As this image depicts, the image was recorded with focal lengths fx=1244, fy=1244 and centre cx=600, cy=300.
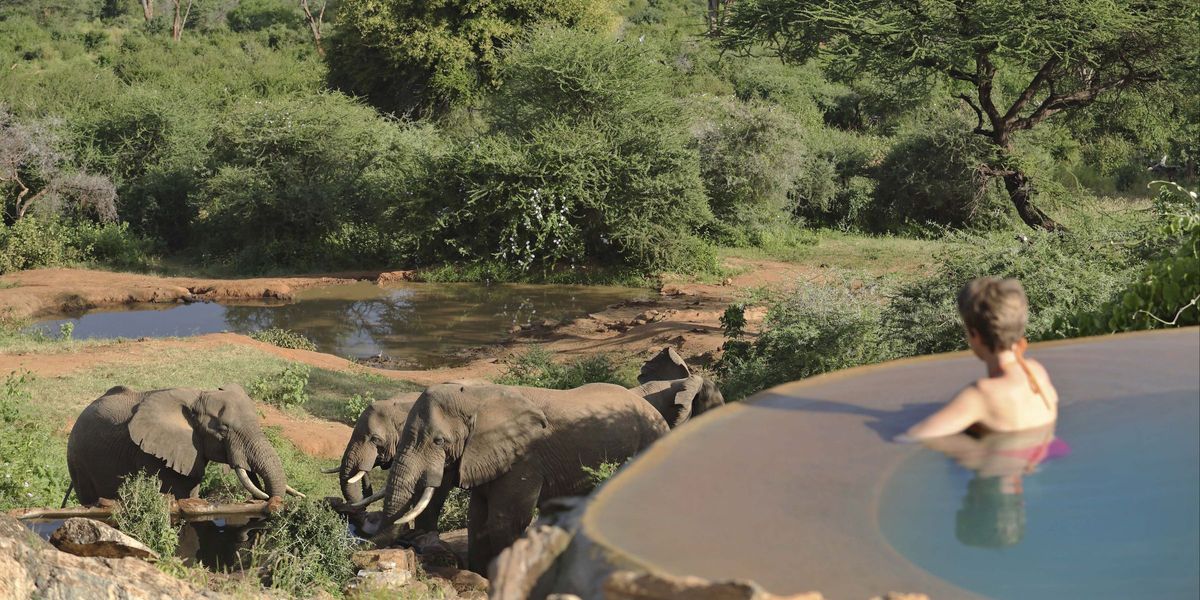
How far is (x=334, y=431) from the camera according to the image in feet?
39.9

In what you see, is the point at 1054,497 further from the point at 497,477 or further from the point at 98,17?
the point at 98,17

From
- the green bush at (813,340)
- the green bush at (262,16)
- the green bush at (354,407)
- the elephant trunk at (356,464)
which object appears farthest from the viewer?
the green bush at (262,16)

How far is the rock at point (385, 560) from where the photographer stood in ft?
24.5

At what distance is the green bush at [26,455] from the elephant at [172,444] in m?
0.42

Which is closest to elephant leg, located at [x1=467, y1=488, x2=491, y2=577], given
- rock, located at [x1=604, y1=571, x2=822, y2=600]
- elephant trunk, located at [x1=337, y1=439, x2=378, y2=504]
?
elephant trunk, located at [x1=337, y1=439, x2=378, y2=504]

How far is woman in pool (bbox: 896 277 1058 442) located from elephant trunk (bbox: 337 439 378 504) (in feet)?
21.2

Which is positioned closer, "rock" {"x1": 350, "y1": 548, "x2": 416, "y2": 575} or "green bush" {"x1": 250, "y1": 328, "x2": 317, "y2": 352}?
"rock" {"x1": 350, "y1": 548, "x2": 416, "y2": 575}

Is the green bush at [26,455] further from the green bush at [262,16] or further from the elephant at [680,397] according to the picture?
the green bush at [262,16]

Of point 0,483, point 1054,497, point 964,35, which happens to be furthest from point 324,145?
point 1054,497

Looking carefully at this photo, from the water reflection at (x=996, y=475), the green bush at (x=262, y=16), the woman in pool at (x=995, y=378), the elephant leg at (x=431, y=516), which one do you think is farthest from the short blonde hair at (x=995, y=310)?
the green bush at (x=262, y=16)

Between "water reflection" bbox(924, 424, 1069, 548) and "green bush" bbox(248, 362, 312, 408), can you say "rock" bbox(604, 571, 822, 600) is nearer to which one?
"water reflection" bbox(924, 424, 1069, 548)

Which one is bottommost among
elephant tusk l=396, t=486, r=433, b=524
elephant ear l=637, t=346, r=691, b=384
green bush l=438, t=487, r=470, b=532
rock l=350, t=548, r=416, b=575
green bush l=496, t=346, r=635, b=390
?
green bush l=496, t=346, r=635, b=390

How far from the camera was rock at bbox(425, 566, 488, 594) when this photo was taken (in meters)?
7.64

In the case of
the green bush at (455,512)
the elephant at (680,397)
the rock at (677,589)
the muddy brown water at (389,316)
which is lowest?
the muddy brown water at (389,316)
